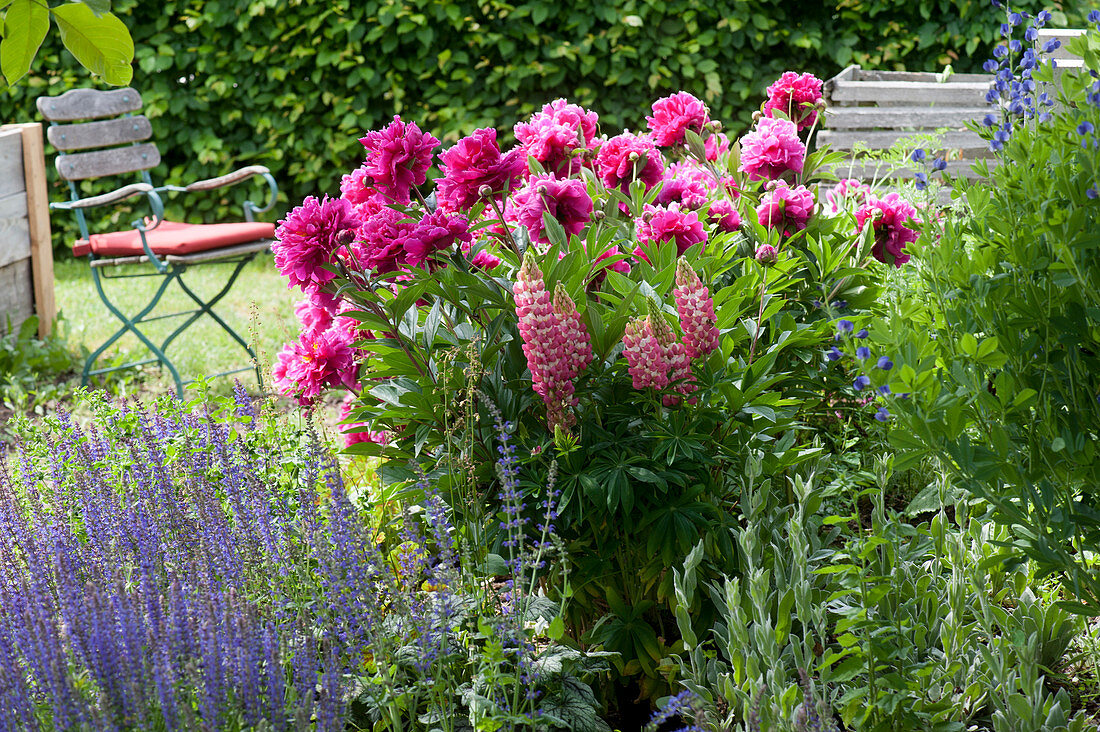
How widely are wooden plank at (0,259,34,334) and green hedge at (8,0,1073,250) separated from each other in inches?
91.0

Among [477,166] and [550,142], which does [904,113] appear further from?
[477,166]

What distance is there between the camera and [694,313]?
5.70 feet

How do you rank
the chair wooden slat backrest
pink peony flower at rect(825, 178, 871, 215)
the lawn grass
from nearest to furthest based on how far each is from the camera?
pink peony flower at rect(825, 178, 871, 215), the chair wooden slat backrest, the lawn grass

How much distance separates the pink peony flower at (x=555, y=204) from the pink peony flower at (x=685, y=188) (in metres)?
0.32

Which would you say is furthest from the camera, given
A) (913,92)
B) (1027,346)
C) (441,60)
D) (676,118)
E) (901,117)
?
(441,60)

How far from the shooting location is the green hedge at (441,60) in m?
6.36

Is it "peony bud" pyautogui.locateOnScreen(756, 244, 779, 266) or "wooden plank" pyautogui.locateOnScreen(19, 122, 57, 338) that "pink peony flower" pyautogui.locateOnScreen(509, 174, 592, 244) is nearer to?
"peony bud" pyautogui.locateOnScreen(756, 244, 779, 266)

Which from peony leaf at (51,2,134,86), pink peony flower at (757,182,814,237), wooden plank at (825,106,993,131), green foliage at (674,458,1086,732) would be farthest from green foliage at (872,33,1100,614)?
wooden plank at (825,106,993,131)

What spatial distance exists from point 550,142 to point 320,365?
694 mm

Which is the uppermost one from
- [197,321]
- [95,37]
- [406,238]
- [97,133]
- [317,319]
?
[95,37]

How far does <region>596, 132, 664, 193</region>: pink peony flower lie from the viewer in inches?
90.4

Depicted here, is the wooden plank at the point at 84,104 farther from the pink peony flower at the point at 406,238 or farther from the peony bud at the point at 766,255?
the peony bud at the point at 766,255

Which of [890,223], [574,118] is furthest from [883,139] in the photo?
[574,118]

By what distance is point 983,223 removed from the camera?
160 cm
